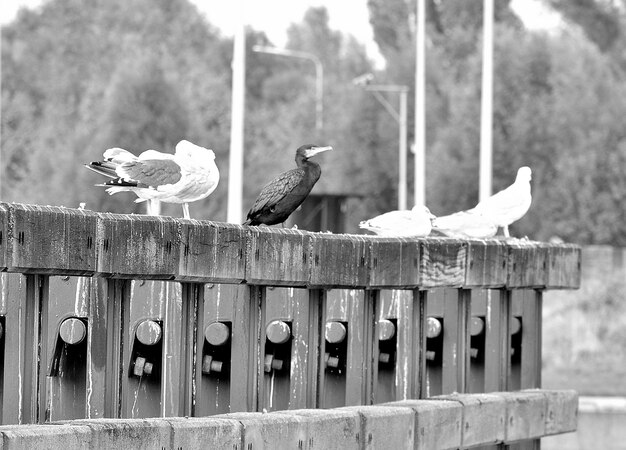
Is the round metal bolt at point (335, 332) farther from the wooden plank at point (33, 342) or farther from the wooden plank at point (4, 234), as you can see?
the wooden plank at point (4, 234)

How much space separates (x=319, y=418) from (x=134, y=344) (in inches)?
61.0

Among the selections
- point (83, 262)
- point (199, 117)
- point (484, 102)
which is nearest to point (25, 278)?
point (83, 262)

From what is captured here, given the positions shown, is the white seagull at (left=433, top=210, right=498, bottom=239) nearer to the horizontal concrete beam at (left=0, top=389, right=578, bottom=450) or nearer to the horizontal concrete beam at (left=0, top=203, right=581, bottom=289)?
the horizontal concrete beam at (left=0, top=203, right=581, bottom=289)

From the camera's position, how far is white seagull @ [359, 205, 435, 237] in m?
17.2

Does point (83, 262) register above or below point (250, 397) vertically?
above

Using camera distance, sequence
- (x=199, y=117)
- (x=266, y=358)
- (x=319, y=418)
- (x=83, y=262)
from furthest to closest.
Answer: (x=199, y=117) → (x=266, y=358) → (x=319, y=418) → (x=83, y=262)

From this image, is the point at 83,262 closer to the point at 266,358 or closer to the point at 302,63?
the point at 266,358

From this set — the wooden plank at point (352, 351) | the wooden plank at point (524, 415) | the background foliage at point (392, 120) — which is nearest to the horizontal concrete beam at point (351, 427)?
the wooden plank at point (524, 415)

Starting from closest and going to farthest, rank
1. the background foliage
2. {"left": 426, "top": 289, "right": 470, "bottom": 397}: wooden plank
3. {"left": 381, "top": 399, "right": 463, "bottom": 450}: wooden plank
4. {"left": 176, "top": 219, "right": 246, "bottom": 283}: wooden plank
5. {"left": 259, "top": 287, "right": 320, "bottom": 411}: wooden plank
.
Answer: {"left": 176, "top": 219, "right": 246, "bottom": 283}: wooden plank
{"left": 259, "top": 287, "right": 320, "bottom": 411}: wooden plank
{"left": 381, "top": 399, "right": 463, "bottom": 450}: wooden plank
{"left": 426, "top": 289, "right": 470, "bottom": 397}: wooden plank
the background foliage

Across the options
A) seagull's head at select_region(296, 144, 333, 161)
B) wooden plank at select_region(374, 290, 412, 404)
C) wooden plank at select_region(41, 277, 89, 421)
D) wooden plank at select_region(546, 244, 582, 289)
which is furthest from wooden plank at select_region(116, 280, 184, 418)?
wooden plank at select_region(546, 244, 582, 289)

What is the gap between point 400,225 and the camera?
56.7 ft

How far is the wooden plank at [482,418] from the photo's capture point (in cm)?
1762

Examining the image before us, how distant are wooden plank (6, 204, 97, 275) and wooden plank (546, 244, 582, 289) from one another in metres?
8.63

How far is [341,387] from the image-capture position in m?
16.5
